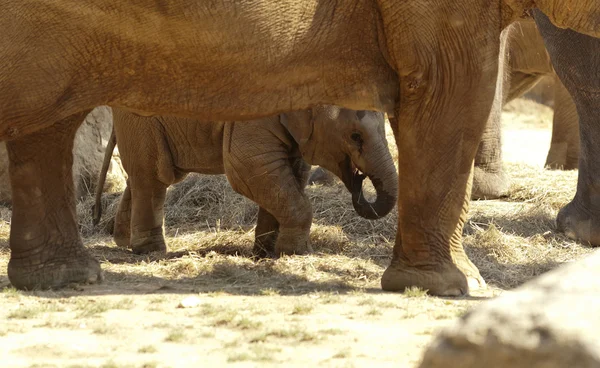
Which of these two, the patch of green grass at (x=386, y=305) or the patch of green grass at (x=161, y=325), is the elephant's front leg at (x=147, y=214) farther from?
the patch of green grass at (x=161, y=325)

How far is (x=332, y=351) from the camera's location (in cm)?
420

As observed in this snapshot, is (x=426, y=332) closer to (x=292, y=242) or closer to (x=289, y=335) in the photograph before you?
(x=289, y=335)

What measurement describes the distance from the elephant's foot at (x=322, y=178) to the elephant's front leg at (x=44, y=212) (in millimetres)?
3952

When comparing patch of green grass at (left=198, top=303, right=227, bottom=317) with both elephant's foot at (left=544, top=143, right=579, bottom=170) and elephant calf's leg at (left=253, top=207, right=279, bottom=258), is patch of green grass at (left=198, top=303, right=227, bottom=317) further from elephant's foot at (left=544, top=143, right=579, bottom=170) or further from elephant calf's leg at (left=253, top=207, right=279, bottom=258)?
elephant's foot at (left=544, top=143, right=579, bottom=170)

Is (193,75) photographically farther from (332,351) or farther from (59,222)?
(332,351)

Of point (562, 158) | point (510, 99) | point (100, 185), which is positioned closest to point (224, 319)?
point (100, 185)

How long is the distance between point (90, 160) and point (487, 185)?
145 inches

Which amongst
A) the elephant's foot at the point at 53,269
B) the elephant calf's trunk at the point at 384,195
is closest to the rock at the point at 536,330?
the elephant's foot at the point at 53,269

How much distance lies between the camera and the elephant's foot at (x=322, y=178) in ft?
31.5

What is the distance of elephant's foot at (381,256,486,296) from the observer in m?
5.65

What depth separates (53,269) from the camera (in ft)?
18.9

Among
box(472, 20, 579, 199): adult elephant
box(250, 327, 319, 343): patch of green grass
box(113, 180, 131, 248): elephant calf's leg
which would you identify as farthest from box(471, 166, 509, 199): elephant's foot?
box(250, 327, 319, 343): patch of green grass

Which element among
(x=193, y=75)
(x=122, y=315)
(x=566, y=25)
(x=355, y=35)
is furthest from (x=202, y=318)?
(x=566, y=25)

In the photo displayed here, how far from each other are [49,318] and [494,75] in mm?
2425
